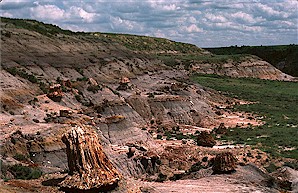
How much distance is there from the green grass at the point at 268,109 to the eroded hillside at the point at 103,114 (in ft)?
8.98

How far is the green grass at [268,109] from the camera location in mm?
36547

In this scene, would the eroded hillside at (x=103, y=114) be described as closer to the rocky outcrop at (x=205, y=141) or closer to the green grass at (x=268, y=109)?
the rocky outcrop at (x=205, y=141)

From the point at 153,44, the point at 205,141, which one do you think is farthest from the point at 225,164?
the point at 153,44

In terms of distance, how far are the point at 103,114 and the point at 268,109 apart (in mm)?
30189

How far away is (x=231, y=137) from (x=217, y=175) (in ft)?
58.9

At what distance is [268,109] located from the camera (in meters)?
58.1

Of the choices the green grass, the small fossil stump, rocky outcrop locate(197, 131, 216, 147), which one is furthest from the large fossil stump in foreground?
the green grass

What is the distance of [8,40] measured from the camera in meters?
52.9

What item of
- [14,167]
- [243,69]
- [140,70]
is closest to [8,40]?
[140,70]

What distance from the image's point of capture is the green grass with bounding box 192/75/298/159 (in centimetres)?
3655

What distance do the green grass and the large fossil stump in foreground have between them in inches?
776

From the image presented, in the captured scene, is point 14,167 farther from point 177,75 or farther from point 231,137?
point 177,75

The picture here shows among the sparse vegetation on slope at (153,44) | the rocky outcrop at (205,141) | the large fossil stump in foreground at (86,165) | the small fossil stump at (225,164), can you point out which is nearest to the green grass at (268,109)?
the rocky outcrop at (205,141)

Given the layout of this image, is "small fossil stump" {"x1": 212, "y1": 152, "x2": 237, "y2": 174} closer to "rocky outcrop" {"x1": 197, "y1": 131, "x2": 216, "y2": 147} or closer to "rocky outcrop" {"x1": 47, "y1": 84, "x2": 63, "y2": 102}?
"rocky outcrop" {"x1": 197, "y1": 131, "x2": 216, "y2": 147}
